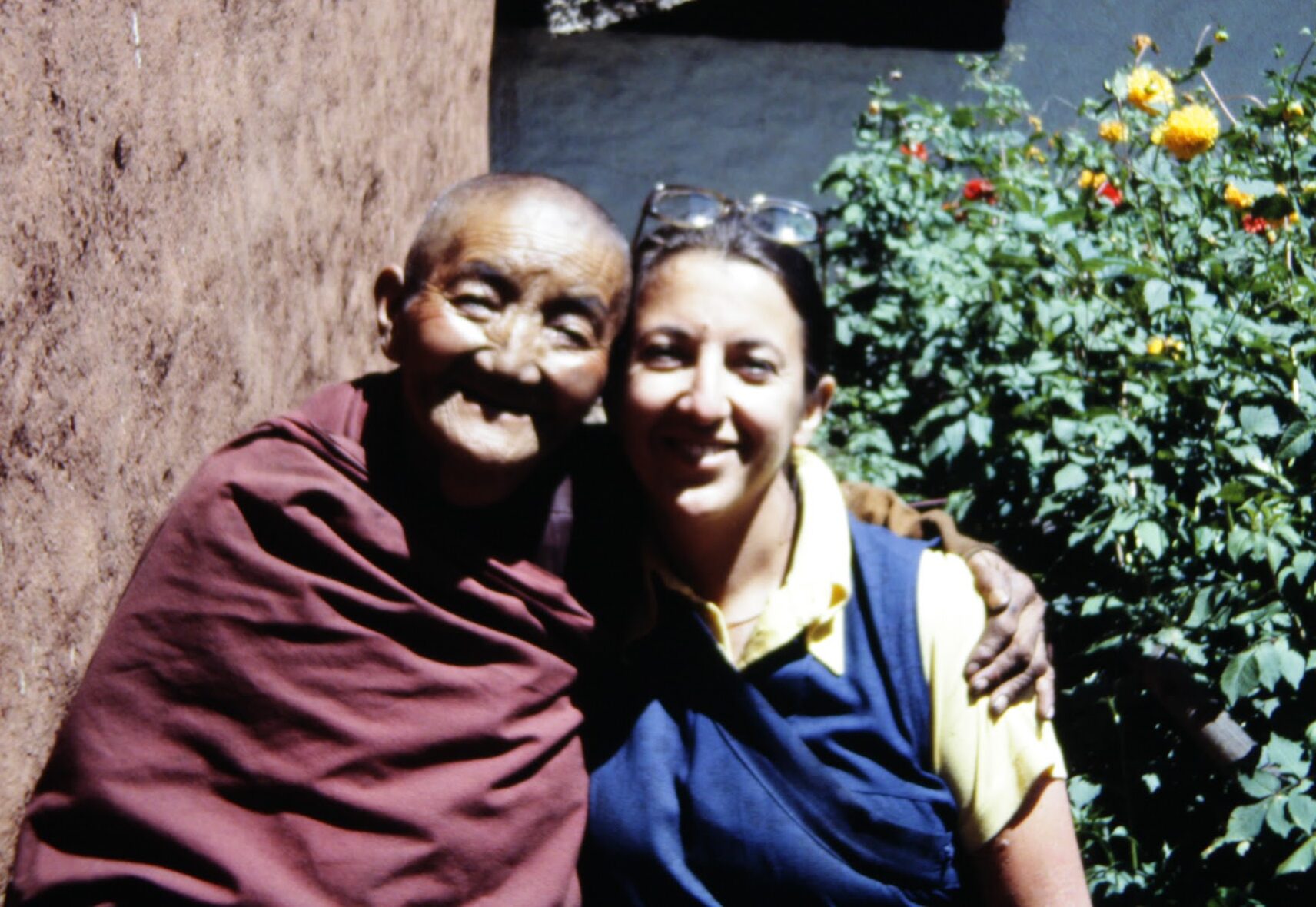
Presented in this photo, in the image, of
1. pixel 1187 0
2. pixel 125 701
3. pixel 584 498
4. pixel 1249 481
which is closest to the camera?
pixel 125 701

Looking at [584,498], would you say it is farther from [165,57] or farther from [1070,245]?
[1070,245]

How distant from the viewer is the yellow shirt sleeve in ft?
5.61

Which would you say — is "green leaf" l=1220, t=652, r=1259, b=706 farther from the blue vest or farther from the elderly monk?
the blue vest

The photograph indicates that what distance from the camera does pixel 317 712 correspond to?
5.14 feet

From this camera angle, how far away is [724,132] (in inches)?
214

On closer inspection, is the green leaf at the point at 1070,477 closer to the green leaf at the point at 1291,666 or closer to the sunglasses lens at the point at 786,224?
the green leaf at the point at 1291,666

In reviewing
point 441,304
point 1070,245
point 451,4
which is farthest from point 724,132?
point 441,304

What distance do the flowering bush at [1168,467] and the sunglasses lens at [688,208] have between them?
874mm

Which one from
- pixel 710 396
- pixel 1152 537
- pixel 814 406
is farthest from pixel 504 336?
pixel 1152 537

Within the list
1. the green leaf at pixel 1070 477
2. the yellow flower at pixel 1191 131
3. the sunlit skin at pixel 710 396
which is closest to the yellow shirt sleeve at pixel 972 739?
the sunlit skin at pixel 710 396

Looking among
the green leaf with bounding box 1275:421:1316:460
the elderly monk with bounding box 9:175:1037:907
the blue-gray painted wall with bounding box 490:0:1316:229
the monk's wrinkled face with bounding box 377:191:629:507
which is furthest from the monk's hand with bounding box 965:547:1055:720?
the blue-gray painted wall with bounding box 490:0:1316:229

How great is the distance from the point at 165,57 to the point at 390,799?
1.12m

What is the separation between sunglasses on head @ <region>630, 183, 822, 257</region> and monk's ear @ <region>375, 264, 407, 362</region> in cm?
37

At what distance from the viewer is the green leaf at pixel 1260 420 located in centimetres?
211
